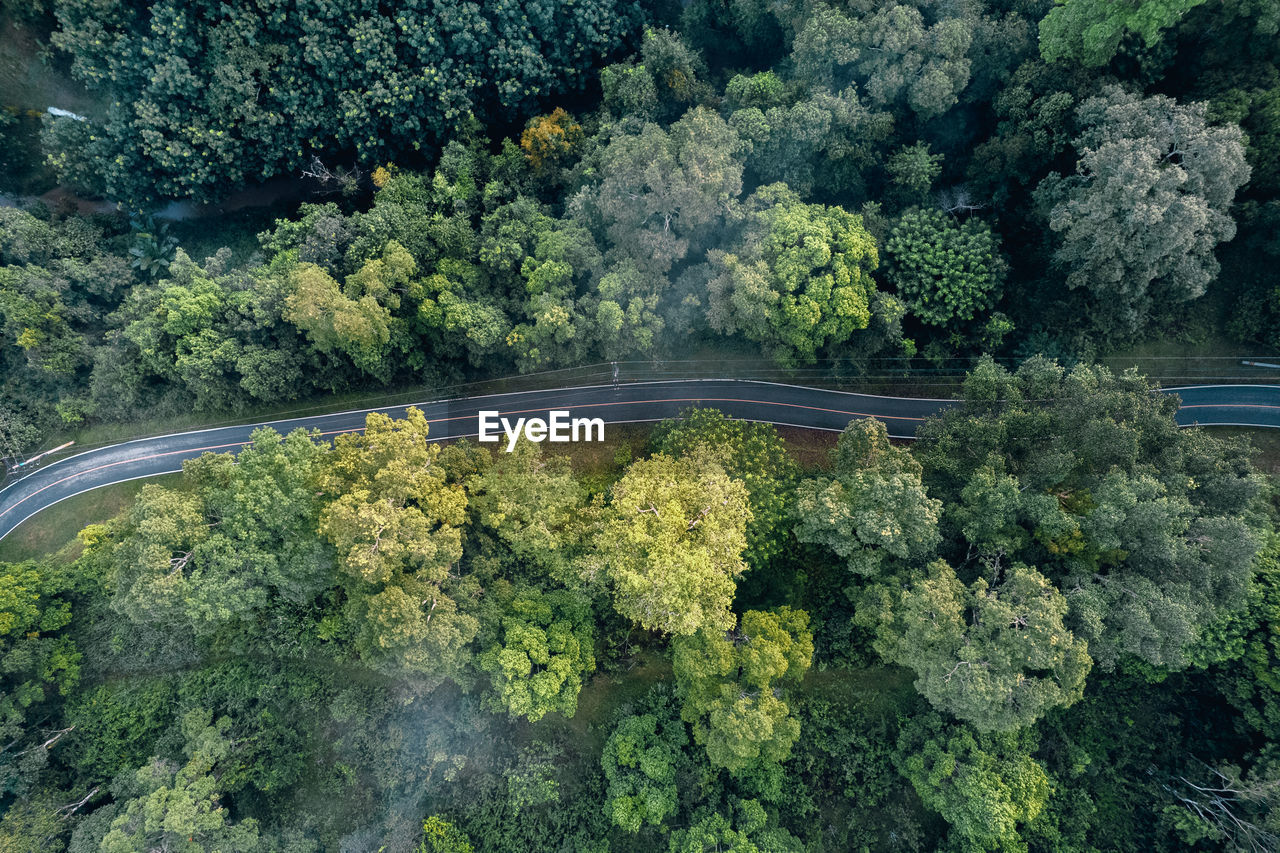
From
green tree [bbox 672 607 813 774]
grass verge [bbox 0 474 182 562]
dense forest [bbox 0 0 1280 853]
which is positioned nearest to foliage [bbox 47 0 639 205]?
dense forest [bbox 0 0 1280 853]

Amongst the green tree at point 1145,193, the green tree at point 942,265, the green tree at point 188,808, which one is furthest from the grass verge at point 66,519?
the green tree at point 1145,193

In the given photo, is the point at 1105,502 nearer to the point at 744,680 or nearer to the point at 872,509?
the point at 872,509

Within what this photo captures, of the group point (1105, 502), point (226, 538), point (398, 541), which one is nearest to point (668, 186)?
point (398, 541)

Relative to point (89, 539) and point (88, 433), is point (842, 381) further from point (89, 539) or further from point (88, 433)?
point (88, 433)

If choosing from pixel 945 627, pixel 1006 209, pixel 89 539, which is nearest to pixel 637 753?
pixel 945 627

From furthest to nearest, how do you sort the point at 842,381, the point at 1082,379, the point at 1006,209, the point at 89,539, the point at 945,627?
the point at 842,381 → the point at 1006,209 → the point at 89,539 → the point at 1082,379 → the point at 945,627

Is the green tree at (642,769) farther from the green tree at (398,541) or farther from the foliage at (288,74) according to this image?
the foliage at (288,74)
